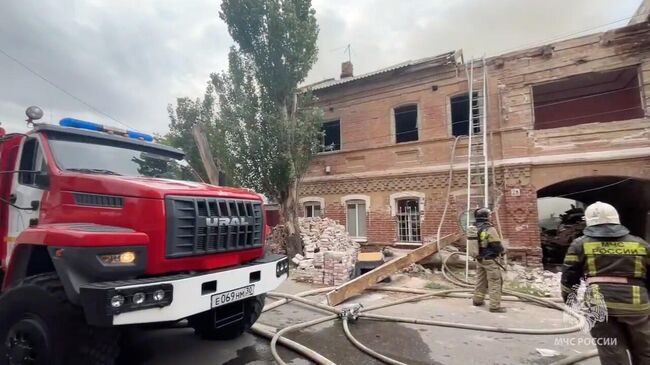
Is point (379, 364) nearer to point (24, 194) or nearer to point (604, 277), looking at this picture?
point (604, 277)

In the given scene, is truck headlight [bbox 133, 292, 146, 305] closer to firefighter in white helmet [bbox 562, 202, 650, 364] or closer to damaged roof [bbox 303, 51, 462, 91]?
firefighter in white helmet [bbox 562, 202, 650, 364]

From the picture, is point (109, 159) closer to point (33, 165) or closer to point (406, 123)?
point (33, 165)

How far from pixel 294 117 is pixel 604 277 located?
9.39m

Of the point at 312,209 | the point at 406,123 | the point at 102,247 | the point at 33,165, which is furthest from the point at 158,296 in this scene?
the point at 406,123

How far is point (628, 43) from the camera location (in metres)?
9.48

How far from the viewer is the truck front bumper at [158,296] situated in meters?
2.55

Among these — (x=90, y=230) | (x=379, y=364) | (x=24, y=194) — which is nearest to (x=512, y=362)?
(x=379, y=364)

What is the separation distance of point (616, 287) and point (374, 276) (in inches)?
190

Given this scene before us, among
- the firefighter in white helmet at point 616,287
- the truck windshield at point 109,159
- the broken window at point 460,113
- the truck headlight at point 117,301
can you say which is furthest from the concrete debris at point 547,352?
the broken window at point 460,113

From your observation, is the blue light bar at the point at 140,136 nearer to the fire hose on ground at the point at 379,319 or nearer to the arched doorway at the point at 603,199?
the fire hose on ground at the point at 379,319

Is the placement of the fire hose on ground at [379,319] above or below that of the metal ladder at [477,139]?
below

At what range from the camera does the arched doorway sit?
10359 mm

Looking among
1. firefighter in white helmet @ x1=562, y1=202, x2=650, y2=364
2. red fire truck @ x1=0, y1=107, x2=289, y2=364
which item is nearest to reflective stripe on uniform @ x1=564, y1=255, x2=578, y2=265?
firefighter in white helmet @ x1=562, y1=202, x2=650, y2=364

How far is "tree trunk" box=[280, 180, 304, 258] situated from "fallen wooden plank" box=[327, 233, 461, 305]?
3670 millimetres
